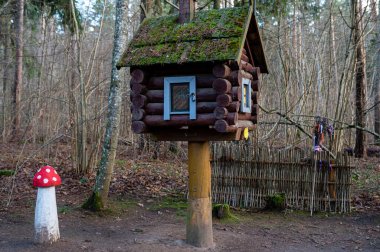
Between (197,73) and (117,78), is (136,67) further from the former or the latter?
(117,78)

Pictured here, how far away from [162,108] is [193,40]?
1.01 metres

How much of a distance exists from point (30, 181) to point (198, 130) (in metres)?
5.81

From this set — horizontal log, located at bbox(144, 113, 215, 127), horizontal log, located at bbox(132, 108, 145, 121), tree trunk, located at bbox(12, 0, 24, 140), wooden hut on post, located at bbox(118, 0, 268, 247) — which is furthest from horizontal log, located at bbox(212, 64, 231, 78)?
tree trunk, located at bbox(12, 0, 24, 140)

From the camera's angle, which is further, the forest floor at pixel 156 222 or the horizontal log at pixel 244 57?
the forest floor at pixel 156 222

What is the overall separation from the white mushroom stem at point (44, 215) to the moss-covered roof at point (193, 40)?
6.89 feet

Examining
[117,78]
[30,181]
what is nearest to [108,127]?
[117,78]

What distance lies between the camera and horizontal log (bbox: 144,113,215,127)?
5195 mm

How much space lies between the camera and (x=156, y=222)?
24.0 ft

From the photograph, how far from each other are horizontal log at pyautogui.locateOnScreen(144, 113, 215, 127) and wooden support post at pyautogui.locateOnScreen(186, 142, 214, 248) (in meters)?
0.55

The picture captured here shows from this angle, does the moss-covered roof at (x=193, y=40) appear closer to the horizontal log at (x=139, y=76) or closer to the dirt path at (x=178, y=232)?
the horizontal log at (x=139, y=76)

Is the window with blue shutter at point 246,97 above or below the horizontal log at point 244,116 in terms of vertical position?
above

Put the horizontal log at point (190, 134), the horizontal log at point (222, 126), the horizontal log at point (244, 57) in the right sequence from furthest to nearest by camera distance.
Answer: the horizontal log at point (244, 57), the horizontal log at point (190, 134), the horizontal log at point (222, 126)

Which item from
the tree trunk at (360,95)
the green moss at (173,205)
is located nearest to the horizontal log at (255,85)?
the green moss at (173,205)

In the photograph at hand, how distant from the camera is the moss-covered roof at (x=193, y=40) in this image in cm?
512
